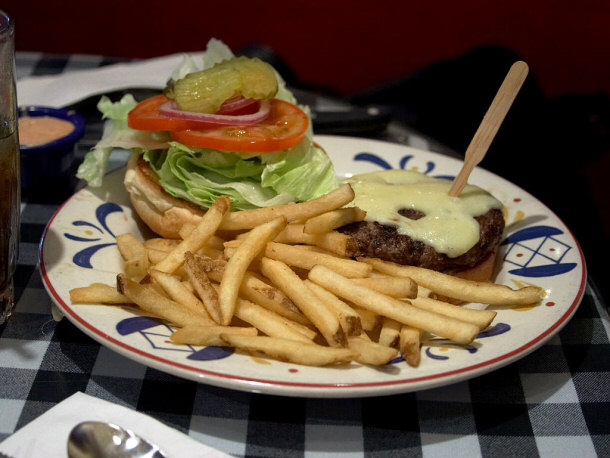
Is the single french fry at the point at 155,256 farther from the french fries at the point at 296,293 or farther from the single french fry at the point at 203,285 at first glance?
the single french fry at the point at 203,285

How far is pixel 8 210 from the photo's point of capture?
1889 millimetres

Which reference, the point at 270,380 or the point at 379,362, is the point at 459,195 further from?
the point at 270,380

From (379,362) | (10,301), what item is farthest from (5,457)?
(379,362)

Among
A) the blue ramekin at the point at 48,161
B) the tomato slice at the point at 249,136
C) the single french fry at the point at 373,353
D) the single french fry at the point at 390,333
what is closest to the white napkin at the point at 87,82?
the blue ramekin at the point at 48,161

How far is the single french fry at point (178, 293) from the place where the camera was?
1844 millimetres

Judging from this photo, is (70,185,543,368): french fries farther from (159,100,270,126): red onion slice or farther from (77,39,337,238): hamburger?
(159,100,270,126): red onion slice

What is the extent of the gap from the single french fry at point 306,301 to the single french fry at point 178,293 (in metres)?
0.22

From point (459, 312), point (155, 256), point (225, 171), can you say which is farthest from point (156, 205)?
point (459, 312)

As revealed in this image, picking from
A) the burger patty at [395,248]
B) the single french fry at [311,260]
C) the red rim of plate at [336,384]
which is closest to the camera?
the red rim of plate at [336,384]

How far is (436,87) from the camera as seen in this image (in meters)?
4.29

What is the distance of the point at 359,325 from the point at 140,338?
0.58 metres

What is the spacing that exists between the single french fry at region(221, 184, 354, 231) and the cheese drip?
22 centimetres

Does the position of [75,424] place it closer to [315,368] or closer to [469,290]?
[315,368]

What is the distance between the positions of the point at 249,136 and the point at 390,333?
1016 mm
